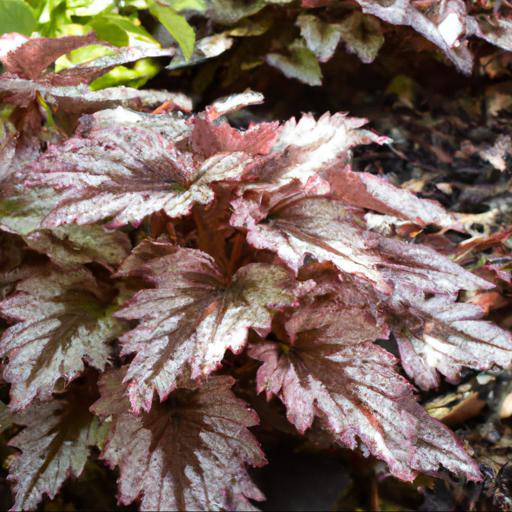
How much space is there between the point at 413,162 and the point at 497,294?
445 millimetres

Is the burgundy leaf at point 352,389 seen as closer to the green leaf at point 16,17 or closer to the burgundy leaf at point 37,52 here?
the burgundy leaf at point 37,52

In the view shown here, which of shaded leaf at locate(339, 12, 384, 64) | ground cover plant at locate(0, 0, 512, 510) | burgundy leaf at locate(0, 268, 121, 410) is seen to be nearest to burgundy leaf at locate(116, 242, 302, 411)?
ground cover plant at locate(0, 0, 512, 510)

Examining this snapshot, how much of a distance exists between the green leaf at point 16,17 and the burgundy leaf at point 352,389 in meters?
0.73

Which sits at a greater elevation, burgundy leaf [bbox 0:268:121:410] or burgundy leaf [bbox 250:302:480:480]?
burgundy leaf [bbox 0:268:121:410]

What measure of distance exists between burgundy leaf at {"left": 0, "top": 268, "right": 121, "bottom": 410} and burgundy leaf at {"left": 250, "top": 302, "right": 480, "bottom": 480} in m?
0.24

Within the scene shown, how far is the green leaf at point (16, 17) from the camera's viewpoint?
107 cm

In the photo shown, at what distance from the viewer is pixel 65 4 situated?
1.31 meters

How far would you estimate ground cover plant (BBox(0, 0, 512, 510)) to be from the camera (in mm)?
793

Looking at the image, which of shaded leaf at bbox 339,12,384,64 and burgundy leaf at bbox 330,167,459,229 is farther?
shaded leaf at bbox 339,12,384,64

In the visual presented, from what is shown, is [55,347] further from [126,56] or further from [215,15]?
[215,15]

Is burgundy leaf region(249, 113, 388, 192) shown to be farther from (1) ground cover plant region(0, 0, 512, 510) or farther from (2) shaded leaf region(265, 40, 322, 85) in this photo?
(2) shaded leaf region(265, 40, 322, 85)

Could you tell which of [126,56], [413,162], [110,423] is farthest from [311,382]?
[413,162]

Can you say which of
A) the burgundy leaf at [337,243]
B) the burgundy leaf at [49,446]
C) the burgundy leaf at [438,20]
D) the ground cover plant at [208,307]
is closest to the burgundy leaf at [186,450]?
the ground cover plant at [208,307]

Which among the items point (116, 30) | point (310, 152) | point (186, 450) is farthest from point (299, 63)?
point (186, 450)
